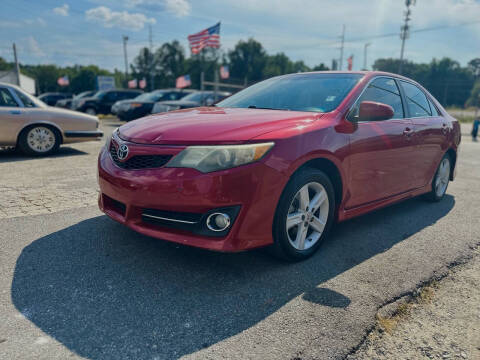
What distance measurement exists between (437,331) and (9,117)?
729 centimetres

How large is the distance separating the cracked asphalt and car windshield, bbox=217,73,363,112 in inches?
50.1

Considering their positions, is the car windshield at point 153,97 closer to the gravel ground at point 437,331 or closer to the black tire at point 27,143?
the black tire at point 27,143

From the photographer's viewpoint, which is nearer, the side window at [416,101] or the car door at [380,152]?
the car door at [380,152]

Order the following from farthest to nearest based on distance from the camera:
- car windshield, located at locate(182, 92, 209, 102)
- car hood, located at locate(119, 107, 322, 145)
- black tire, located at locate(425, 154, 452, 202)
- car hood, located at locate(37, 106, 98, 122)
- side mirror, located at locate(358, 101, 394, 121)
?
car windshield, located at locate(182, 92, 209, 102), car hood, located at locate(37, 106, 98, 122), black tire, located at locate(425, 154, 452, 202), side mirror, located at locate(358, 101, 394, 121), car hood, located at locate(119, 107, 322, 145)

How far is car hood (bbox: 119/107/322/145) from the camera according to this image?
2.56m

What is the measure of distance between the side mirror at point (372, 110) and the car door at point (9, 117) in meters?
6.24

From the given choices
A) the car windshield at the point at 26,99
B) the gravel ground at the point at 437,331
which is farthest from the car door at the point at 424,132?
the car windshield at the point at 26,99

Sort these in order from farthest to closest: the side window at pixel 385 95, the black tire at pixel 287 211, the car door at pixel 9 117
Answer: the car door at pixel 9 117 < the side window at pixel 385 95 < the black tire at pixel 287 211

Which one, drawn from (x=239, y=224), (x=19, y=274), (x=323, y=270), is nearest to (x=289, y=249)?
(x=323, y=270)

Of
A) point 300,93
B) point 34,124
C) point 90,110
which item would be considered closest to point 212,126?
point 300,93

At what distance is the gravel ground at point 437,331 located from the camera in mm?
1987

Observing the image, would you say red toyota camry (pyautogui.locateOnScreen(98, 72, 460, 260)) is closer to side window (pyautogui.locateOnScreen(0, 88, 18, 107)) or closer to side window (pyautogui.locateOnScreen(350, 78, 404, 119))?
side window (pyautogui.locateOnScreen(350, 78, 404, 119))

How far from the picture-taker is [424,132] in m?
4.22

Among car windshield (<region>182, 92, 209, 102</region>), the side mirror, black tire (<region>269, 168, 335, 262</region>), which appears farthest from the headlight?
car windshield (<region>182, 92, 209, 102</region>)
